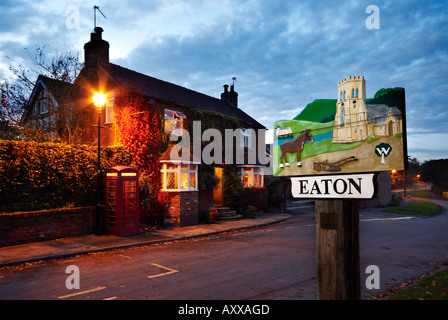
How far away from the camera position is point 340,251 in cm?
341

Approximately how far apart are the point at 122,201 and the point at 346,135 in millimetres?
11892

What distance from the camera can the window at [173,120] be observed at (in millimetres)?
18234

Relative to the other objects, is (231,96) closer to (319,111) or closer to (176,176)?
(176,176)

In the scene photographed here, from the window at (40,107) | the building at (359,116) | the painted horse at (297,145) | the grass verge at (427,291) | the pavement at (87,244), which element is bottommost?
the pavement at (87,244)

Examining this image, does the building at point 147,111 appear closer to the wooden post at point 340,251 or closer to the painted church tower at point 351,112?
the wooden post at point 340,251

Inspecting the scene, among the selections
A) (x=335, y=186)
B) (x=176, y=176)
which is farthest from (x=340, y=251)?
(x=176, y=176)

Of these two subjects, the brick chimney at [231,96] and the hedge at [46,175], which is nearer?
the hedge at [46,175]

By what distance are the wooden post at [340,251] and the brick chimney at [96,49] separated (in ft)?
64.5

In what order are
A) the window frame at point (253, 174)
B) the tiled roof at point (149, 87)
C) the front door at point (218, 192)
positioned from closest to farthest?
the tiled roof at point (149, 87) < the front door at point (218, 192) < the window frame at point (253, 174)

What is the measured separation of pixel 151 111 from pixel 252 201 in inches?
410

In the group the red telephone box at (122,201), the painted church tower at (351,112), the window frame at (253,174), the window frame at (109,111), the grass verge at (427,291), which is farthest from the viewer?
the window frame at (253,174)

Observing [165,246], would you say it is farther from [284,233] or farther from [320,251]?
[320,251]

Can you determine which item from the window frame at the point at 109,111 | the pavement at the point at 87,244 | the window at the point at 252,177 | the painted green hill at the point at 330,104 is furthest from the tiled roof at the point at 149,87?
the painted green hill at the point at 330,104
